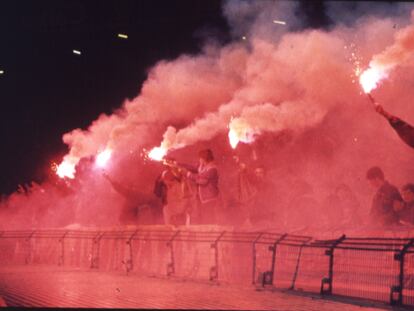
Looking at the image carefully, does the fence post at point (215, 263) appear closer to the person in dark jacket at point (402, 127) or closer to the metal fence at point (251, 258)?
the metal fence at point (251, 258)

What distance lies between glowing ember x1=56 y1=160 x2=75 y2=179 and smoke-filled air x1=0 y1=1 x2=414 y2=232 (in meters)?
0.58

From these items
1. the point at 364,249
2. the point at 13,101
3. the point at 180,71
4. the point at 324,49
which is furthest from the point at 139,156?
the point at 364,249

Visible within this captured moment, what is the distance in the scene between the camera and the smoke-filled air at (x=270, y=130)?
16.6 metres

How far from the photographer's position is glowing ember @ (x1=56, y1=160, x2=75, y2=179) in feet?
92.4

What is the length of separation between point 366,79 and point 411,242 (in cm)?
432

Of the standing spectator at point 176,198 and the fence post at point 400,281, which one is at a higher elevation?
the standing spectator at point 176,198

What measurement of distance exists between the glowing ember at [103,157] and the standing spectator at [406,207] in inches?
636

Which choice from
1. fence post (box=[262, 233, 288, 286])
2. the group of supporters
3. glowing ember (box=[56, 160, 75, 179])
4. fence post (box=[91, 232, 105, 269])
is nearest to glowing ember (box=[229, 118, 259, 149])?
fence post (box=[91, 232, 105, 269])

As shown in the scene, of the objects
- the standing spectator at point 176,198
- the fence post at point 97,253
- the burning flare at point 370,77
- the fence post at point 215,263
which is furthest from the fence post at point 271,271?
the fence post at point 97,253

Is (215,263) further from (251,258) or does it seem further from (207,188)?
(207,188)

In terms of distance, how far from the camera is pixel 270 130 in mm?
20266

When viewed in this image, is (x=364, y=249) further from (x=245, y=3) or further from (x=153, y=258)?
(x=245, y=3)

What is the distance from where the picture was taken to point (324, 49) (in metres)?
19.3

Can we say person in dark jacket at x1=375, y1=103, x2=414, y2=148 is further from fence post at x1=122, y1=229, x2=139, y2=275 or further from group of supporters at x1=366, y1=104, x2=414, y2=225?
fence post at x1=122, y1=229, x2=139, y2=275
